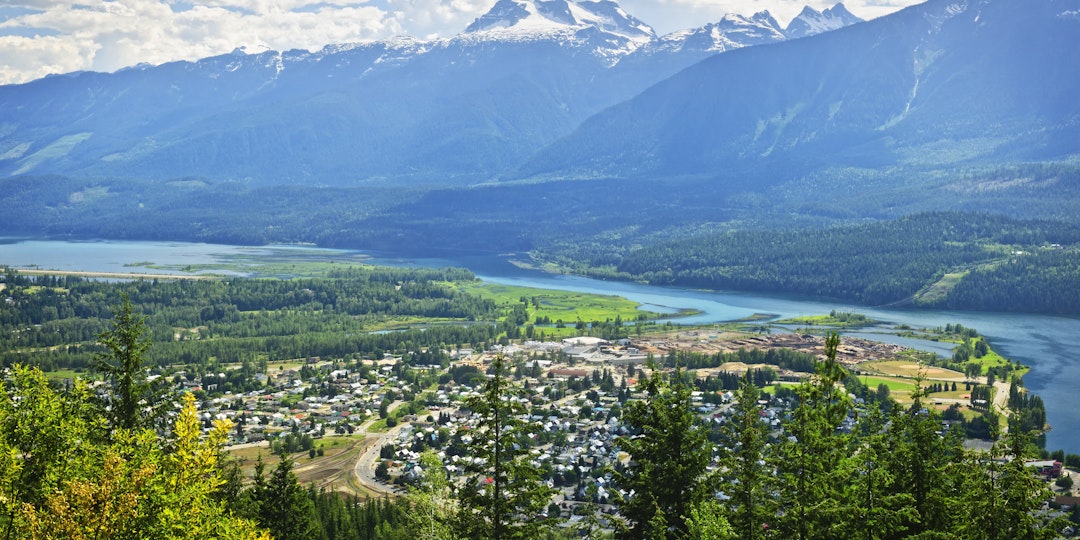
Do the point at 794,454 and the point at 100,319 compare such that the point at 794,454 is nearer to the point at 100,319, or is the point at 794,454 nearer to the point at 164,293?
the point at 100,319

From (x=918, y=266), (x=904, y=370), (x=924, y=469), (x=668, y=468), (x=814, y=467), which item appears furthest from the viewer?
(x=918, y=266)

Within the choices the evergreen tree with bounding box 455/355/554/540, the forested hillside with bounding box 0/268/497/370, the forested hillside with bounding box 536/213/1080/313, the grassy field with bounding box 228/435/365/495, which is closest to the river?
the forested hillside with bounding box 536/213/1080/313

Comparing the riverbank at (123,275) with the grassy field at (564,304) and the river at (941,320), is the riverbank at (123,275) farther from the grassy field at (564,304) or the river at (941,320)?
the grassy field at (564,304)

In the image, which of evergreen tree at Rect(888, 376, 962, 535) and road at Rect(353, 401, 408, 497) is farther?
road at Rect(353, 401, 408, 497)

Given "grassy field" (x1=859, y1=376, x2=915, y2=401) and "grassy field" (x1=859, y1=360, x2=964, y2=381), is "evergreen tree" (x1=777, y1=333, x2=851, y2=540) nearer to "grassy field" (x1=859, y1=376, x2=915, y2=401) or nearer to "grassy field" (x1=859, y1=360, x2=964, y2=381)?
"grassy field" (x1=859, y1=376, x2=915, y2=401)

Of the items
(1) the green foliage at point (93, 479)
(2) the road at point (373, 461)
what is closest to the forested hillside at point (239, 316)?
(2) the road at point (373, 461)

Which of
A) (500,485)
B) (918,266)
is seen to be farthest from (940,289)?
(500,485)

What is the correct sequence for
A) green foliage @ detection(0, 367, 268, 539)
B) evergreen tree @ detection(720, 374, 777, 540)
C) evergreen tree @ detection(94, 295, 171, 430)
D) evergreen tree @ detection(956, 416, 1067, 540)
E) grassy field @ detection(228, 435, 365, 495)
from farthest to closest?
grassy field @ detection(228, 435, 365, 495), evergreen tree @ detection(94, 295, 171, 430), evergreen tree @ detection(720, 374, 777, 540), evergreen tree @ detection(956, 416, 1067, 540), green foliage @ detection(0, 367, 268, 539)

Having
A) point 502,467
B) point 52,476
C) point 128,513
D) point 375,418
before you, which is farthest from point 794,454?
point 375,418

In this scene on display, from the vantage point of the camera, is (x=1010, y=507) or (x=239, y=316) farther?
(x=239, y=316)

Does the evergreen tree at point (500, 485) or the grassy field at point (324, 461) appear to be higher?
the evergreen tree at point (500, 485)

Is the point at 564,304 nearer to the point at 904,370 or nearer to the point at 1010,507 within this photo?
the point at 904,370
